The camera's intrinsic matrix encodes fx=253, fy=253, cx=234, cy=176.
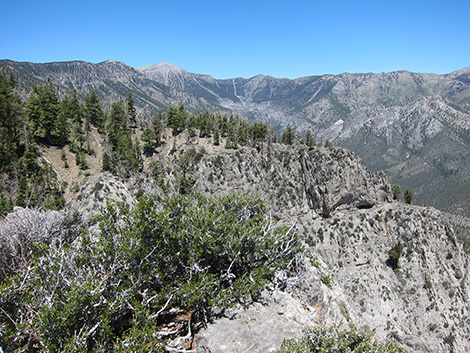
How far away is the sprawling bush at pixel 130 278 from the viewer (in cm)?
973

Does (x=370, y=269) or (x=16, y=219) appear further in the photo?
Result: (x=370, y=269)

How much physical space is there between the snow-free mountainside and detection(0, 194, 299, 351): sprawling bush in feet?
0.32

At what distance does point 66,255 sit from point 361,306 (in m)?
61.5

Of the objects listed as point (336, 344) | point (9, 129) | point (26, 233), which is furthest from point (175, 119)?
point (336, 344)

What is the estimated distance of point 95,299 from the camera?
10.5 meters

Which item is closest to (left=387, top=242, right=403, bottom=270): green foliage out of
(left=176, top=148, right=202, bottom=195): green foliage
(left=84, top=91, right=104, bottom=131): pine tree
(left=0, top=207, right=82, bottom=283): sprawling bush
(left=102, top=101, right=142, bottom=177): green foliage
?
(left=176, top=148, right=202, bottom=195): green foliage

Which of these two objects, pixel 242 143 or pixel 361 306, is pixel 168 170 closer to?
pixel 242 143

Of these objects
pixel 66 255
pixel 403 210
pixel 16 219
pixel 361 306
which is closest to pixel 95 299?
pixel 66 255

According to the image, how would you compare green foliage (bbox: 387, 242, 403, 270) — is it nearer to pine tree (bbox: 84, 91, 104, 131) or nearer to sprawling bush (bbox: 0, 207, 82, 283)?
sprawling bush (bbox: 0, 207, 82, 283)

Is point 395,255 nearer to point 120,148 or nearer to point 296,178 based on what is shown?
point 296,178

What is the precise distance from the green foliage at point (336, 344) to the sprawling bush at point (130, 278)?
13.4 feet

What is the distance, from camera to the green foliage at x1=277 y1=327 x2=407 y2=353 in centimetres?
1073

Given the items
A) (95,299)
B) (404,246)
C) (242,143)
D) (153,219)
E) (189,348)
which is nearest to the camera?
(95,299)

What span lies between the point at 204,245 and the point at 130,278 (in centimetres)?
476
